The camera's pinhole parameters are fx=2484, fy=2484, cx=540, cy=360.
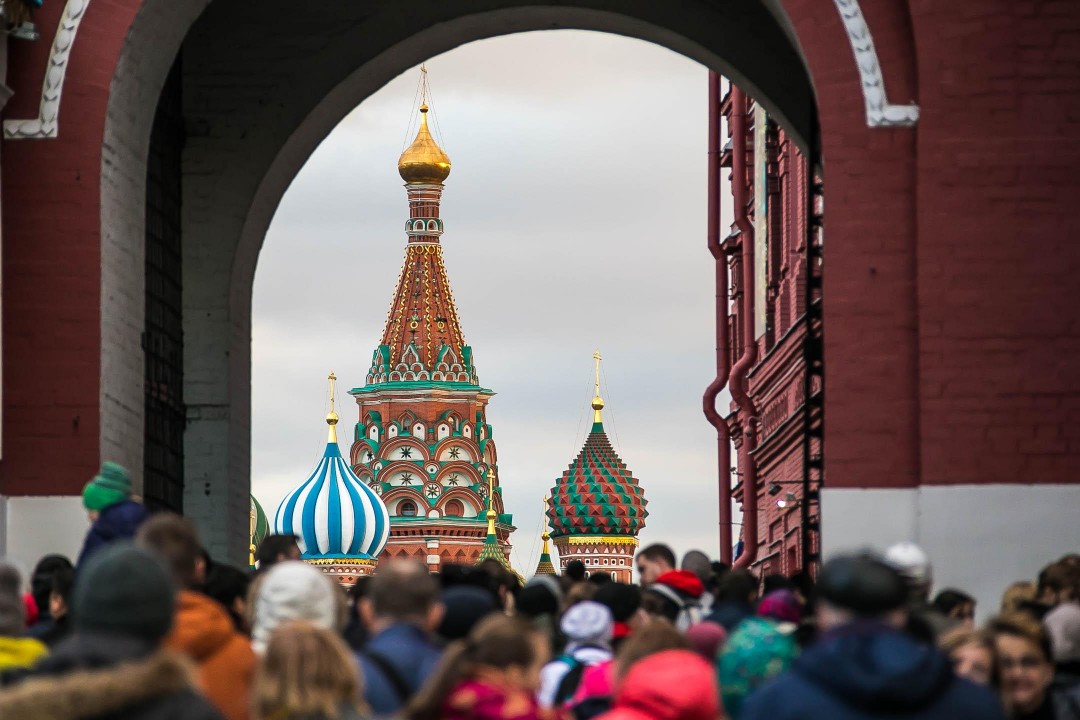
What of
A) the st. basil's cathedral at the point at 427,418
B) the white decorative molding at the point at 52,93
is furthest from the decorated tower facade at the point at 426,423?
the white decorative molding at the point at 52,93

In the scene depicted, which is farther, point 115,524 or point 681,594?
point 681,594

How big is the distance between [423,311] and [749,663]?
11230cm

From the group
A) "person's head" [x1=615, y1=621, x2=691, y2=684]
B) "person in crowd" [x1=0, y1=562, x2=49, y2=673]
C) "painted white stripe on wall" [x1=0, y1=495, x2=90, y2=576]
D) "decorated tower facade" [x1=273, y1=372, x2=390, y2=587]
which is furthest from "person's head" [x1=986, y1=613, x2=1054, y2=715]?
"decorated tower facade" [x1=273, y1=372, x2=390, y2=587]

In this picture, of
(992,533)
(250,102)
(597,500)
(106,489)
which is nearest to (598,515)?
(597,500)

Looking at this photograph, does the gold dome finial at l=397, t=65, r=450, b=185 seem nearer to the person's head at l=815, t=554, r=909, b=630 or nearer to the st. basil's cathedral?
the st. basil's cathedral

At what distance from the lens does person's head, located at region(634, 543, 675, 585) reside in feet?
41.5

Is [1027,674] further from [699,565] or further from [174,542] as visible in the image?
[699,565]

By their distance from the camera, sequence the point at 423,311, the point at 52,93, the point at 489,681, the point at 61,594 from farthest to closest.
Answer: the point at 423,311, the point at 52,93, the point at 61,594, the point at 489,681

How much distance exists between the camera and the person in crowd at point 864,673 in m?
6.73

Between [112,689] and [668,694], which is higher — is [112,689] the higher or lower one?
the higher one

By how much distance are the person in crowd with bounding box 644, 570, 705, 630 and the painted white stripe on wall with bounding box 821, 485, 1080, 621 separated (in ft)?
14.5

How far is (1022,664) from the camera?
871 centimetres

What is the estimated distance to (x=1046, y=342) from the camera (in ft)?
55.5

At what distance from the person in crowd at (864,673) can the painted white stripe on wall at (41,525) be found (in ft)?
36.3
